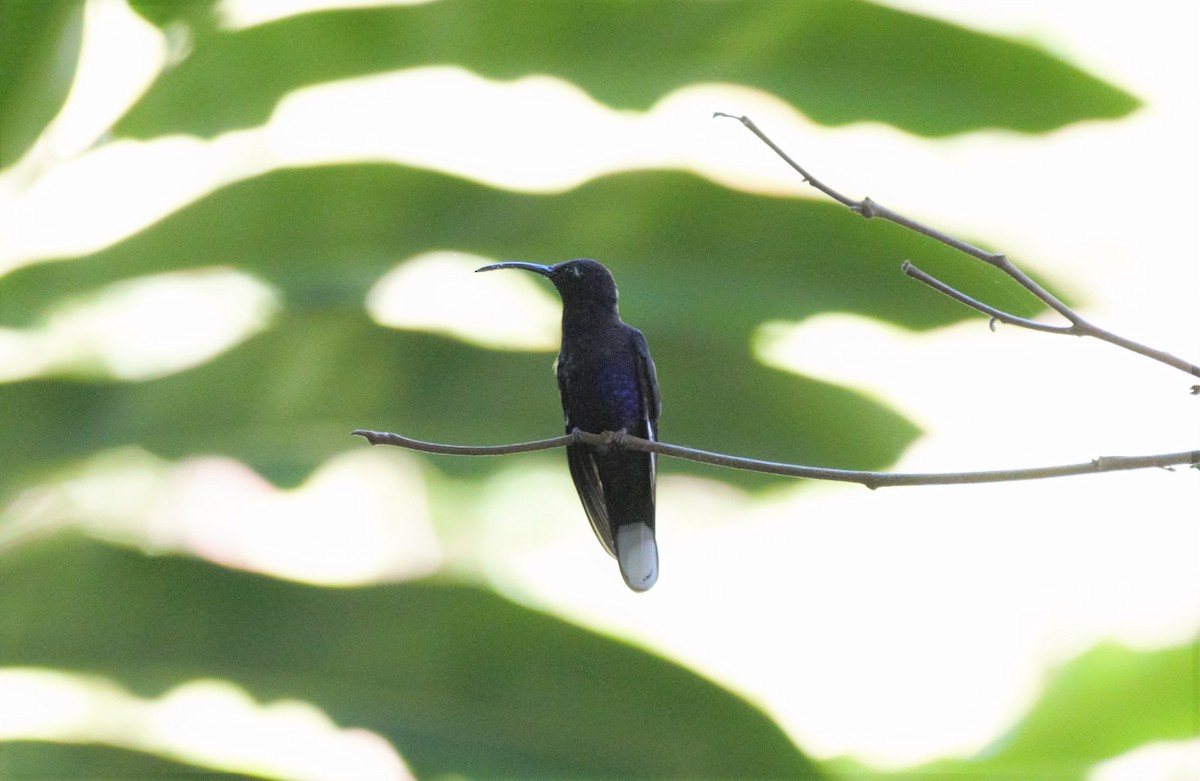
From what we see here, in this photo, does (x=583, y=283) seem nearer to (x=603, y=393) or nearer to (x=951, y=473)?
(x=603, y=393)

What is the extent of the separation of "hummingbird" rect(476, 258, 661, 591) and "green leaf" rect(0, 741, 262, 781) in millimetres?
840

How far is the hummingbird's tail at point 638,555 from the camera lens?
950 millimetres

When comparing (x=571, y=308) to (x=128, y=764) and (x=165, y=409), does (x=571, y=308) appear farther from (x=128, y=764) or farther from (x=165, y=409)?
(x=128, y=764)

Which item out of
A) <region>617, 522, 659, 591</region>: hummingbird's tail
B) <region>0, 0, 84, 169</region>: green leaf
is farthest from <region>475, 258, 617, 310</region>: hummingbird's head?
<region>0, 0, 84, 169</region>: green leaf

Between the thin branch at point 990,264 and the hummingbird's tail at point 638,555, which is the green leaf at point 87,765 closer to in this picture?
the hummingbird's tail at point 638,555

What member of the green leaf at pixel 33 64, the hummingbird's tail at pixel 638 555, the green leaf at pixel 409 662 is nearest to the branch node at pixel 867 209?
the hummingbird's tail at pixel 638 555

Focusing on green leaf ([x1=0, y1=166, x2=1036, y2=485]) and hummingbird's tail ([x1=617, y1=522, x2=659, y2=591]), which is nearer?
hummingbird's tail ([x1=617, y1=522, x2=659, y2=591])

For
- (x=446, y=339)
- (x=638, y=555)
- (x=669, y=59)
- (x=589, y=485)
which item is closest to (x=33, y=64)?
(x=446, y=339)

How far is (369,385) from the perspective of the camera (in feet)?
5.40

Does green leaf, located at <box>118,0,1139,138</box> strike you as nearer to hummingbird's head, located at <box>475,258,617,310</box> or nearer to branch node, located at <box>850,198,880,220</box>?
hummingbird's head, located at <box>475,258,617,310</box>

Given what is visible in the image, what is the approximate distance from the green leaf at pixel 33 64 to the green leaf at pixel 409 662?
74 centimetres

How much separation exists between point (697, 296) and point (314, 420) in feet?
2.23

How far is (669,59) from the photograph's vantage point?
1677 mm

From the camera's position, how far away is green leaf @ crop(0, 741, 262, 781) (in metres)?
1.52
